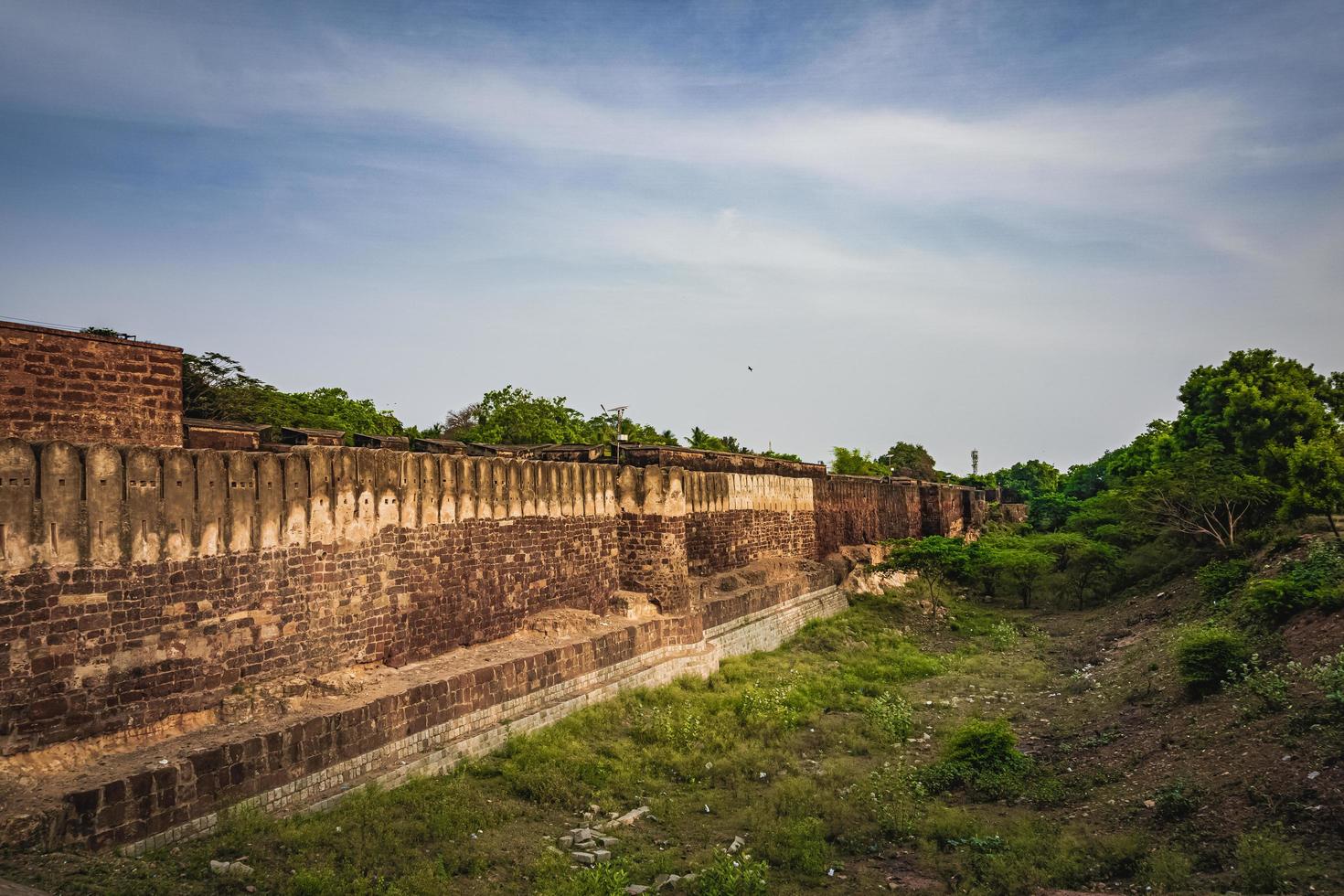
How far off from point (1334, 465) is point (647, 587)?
16.2 m

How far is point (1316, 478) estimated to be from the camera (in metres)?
18.7

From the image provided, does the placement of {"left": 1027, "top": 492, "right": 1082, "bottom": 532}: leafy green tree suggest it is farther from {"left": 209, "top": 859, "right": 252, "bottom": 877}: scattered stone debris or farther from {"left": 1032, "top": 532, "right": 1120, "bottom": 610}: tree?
{"left": 209, "top": 859, "right": 252, "bottom": 877}: scattered stone debris

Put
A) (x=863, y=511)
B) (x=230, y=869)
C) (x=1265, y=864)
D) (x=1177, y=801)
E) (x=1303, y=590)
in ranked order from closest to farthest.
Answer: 1. (x=230, y=869)
2. (x=1265, y=864)
3. (x=1177, y=801)
4. (x=1303, y=590)
5. (x=863, y=511)

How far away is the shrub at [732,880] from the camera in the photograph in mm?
6602

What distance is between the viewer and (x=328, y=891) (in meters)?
5.73

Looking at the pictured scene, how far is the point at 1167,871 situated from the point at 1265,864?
68 cm

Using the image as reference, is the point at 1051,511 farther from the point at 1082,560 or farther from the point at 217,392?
the point at 217,392

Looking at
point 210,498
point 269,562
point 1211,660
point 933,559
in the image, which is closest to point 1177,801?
point 1211,660

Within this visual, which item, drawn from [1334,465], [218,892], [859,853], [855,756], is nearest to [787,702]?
[855,756]

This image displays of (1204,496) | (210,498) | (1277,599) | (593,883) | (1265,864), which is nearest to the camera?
(1265,864)

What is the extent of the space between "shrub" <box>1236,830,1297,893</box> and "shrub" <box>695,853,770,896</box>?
11.8ft

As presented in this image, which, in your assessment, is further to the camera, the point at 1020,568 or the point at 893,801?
the point at 1020,568

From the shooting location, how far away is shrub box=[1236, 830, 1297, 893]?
5.96 meters

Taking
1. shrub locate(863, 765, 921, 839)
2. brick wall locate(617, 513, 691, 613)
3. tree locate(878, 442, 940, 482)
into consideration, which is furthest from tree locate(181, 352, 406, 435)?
tree locate(878, 442, 940, 482)
